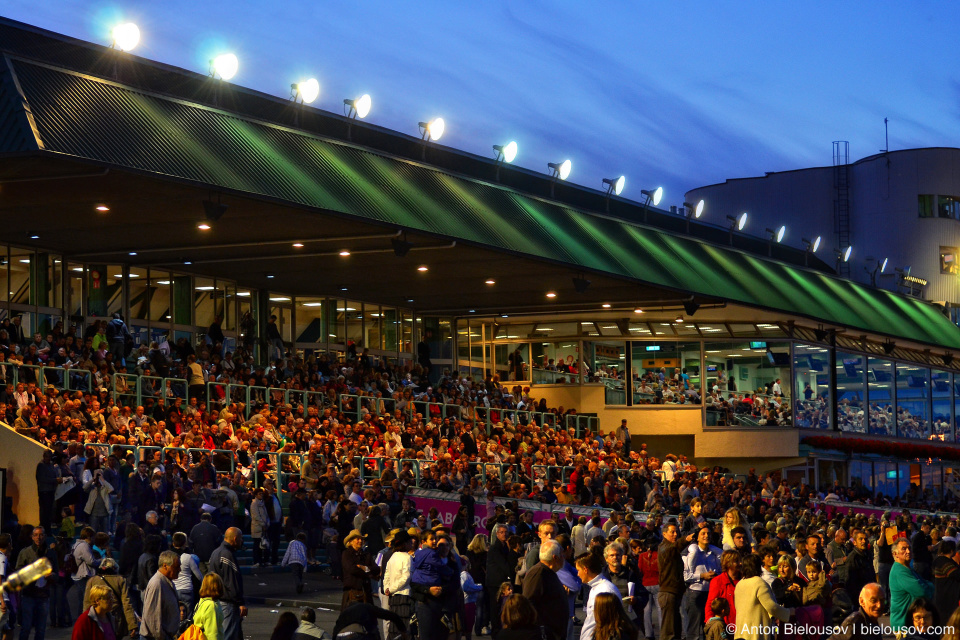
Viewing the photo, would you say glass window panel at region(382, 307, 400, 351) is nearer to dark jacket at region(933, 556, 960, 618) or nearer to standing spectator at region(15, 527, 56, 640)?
standing spectator at region(15, 527, 56, 640)

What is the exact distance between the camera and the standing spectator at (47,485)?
19281 millimetres

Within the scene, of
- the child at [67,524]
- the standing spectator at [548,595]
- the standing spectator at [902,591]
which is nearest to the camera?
the standing spectator at [548,595]

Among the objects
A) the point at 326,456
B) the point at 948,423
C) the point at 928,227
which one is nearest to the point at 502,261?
the point at 326,456

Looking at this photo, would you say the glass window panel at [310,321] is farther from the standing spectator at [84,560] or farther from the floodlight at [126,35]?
the standing spectator at [84,560]

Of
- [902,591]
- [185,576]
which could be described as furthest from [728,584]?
[185,576]

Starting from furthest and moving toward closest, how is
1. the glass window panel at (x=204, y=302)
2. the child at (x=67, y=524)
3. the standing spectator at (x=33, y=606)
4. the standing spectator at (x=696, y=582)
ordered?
the glass window panel at (x=204, y=302), the child at (x=67, y=524), the standing spectator at (x=696, y=582), the standing spectator at (x=33, y=606)

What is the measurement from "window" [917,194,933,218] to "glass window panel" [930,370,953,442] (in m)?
13.2

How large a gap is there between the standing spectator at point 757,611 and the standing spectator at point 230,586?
4.64 m

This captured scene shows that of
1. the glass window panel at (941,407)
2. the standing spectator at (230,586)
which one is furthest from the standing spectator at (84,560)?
the glass window panel at (941,407)

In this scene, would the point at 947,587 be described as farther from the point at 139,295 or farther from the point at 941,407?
the point at 941,407

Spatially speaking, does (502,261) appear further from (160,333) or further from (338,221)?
(160,333)

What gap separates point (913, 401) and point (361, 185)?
30784 millimetres

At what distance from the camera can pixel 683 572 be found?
47.7 feet

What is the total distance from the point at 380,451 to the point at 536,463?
5.82 meters
